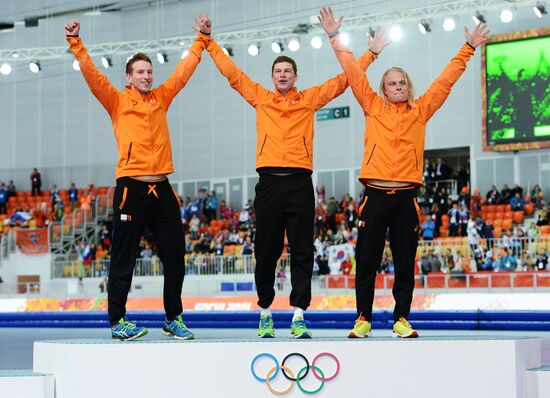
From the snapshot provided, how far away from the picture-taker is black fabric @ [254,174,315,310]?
680 centimetres

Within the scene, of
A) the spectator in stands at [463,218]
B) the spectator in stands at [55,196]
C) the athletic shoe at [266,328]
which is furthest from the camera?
the spectator in stands at [55,196]

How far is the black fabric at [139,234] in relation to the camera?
6816 mm

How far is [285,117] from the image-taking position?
274 inches

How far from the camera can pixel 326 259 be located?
21.5 meters

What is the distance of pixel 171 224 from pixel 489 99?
19386 mm

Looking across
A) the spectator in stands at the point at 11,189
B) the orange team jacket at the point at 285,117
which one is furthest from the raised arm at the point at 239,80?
the spectator in stands at the point at 11,189

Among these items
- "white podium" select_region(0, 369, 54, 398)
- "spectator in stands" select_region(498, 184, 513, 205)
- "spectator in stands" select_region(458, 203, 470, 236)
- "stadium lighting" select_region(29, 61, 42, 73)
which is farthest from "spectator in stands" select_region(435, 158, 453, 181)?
"white podium" select_region(0, 369, 54, 398)

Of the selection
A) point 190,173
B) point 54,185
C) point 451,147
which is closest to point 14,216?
point 54,185

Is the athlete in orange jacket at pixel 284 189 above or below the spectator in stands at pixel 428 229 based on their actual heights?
above

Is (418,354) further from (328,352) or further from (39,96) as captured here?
(39,96)

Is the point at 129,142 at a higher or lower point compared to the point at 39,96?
lower

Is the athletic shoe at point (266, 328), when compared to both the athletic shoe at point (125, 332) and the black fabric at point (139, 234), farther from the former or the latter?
the athletic shoe at point (125, 332)

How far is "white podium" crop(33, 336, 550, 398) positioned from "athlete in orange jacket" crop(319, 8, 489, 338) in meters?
0.60

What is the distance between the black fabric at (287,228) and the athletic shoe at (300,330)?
16cm
